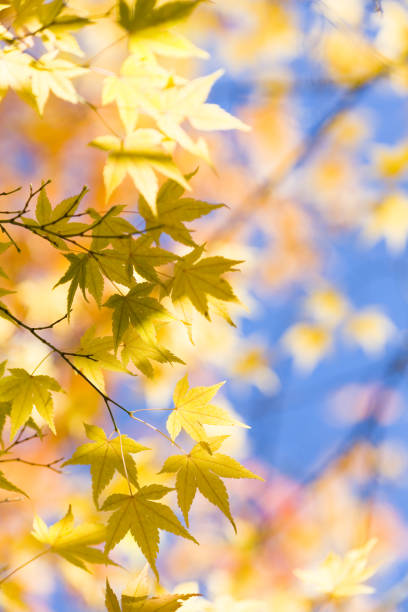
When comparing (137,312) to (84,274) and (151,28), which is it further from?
(151,28)

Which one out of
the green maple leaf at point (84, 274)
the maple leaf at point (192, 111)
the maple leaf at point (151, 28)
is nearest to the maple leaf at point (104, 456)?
the green maple leaf at point (84, 274)

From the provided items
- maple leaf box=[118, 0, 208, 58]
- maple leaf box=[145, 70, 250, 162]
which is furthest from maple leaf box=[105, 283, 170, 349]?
maple leaf box=[118, 0, 208, 58]

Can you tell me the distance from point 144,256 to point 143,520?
0.43m

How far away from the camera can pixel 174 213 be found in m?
0.85

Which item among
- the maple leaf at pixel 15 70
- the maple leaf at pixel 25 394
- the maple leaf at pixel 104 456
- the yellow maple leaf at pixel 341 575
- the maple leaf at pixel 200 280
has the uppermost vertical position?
the maple leaf at pixel 15 70

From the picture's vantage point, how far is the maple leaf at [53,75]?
2.75 ft

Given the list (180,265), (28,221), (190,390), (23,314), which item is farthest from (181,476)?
(23,314)

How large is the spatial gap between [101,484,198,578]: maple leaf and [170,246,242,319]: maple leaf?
323 mm

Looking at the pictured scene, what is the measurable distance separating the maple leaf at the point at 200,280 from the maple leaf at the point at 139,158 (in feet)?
0.50

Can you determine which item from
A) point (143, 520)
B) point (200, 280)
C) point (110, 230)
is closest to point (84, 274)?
point (110, 230)

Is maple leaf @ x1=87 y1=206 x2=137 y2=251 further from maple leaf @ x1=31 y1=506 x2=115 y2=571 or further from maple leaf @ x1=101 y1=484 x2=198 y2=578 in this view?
maple leaf @ x1=31 y1=506 x2=115 y2=571

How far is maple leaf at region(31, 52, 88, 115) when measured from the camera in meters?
0.84

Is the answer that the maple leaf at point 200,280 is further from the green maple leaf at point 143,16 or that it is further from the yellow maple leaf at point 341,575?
the yellow maple leaf at point 341,575

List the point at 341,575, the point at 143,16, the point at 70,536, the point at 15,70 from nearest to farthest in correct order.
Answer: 1. the point at 143,16
2. the point at 15,70
3. the point at 70,536
4. the point at 341,575
